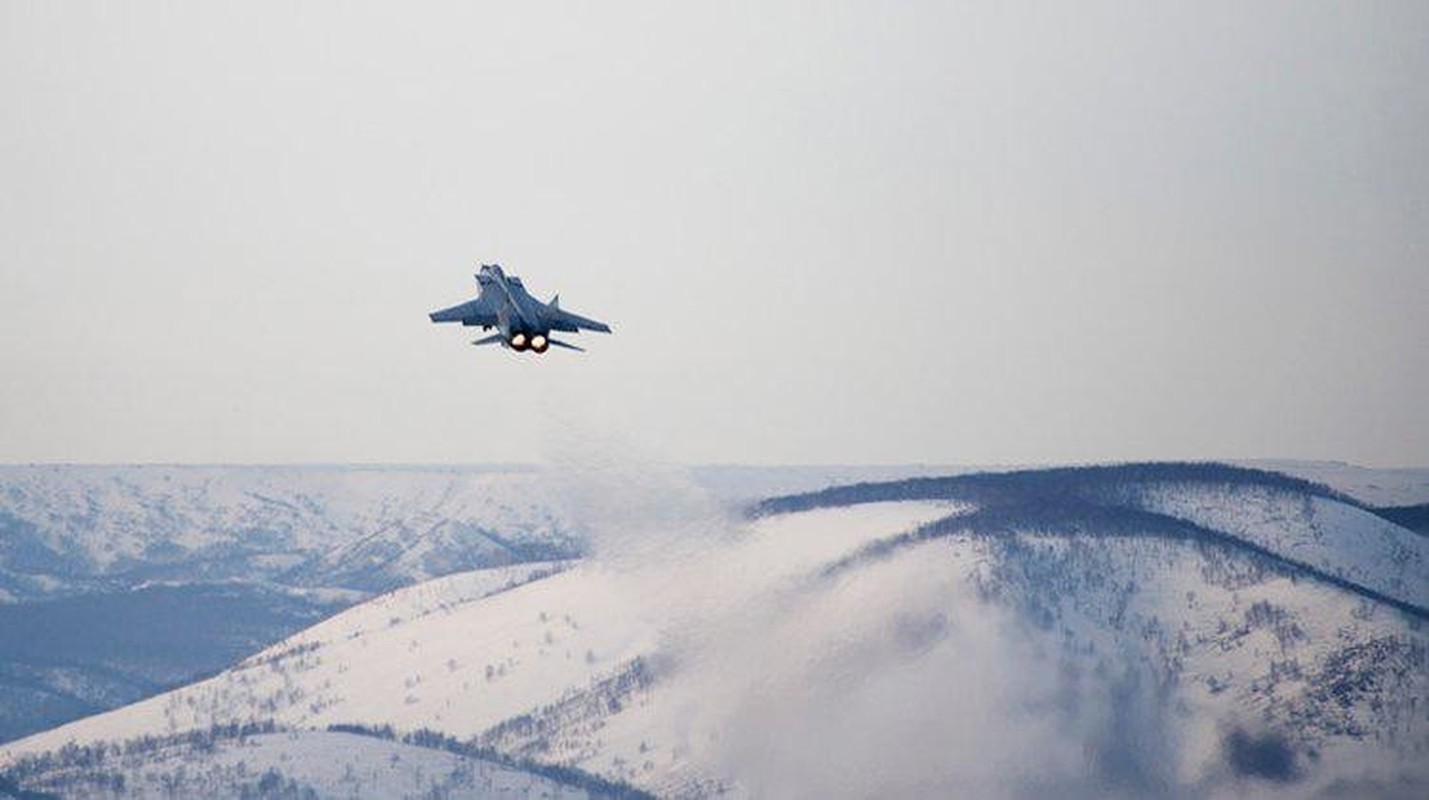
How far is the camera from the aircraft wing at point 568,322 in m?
130

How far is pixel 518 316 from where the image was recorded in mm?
128125

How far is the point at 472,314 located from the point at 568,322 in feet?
26.4

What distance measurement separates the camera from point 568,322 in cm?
13075

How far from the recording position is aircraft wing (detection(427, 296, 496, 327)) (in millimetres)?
132375

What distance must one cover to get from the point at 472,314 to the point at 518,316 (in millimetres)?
7037

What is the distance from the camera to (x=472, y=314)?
133875mm

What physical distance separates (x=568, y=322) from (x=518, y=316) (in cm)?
426

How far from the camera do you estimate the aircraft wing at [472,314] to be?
132375 mm

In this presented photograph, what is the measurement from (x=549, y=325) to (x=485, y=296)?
5418 millimetres

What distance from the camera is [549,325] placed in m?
130

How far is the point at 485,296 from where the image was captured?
131 metres

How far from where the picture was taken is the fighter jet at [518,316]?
128 meters

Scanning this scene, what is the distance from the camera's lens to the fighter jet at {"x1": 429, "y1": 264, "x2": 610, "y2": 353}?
128375 mm
